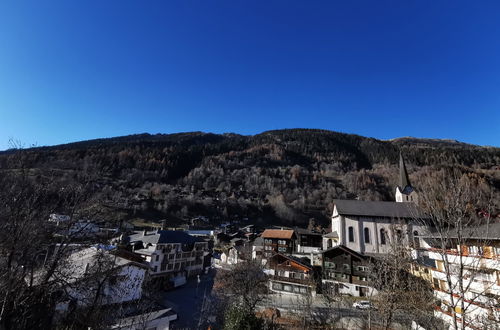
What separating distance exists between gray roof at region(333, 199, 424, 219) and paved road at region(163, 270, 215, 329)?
2953 cm

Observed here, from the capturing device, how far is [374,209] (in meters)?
47.6

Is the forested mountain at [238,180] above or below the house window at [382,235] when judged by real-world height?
above

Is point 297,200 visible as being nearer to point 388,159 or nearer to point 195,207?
point 195,207

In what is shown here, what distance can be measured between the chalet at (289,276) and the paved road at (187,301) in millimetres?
10456

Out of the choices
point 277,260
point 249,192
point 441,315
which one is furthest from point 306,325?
point 249,192

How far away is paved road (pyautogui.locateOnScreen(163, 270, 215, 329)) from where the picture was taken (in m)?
24.5

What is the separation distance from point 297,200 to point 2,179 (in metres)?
135

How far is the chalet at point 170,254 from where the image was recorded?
3878 centimetres

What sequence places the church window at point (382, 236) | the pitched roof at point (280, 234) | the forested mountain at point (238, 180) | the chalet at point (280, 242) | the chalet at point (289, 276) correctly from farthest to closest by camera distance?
the forested mountain at point (238, 180)
the pitched roof at point (280, 234)
the chalet at point (280, 242)
the church window at point (382, 236)
the chalet at point (289, 276)

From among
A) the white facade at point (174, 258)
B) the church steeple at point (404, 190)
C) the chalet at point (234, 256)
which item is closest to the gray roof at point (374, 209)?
the church steeple at point (404, 190)

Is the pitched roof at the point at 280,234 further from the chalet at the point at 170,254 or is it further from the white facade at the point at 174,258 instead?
the chalet at the point at 170,254

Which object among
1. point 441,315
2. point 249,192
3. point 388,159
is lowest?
point 441,315

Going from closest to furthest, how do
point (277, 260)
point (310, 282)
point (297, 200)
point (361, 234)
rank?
point (310, 282) → point (277, 260) → point (361, 234) → point (297, 200)

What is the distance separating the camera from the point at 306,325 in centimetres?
2128
